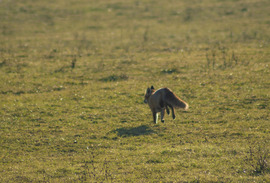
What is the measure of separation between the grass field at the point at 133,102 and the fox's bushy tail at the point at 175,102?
1.68 metres

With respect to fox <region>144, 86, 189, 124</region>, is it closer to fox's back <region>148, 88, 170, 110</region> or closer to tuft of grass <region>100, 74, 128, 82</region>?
fox's back <region>148, 88, 170, 110</region>

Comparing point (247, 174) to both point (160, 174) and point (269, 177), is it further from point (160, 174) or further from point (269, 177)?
point (160, 174)

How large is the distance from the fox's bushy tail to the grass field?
5.50 feet

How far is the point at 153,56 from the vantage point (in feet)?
121

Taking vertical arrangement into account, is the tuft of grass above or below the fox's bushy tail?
below

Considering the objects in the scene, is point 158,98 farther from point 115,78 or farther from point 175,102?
point 115,78

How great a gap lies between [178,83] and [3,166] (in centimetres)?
1556

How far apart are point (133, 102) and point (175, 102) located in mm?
6798

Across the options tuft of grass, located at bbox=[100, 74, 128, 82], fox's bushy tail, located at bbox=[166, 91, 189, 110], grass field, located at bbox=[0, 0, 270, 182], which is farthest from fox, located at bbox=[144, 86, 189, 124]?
tuft of grass, located at bbox=[100, 74, 128, 82]

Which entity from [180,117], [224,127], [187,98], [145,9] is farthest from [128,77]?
[145,9]

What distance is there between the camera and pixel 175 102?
16500 millimetres

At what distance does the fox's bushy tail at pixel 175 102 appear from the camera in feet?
53.4

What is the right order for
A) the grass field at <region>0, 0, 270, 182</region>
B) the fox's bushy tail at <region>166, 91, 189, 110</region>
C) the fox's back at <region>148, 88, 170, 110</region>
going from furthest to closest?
the fox's back at <region>148, 88, 170, 110</region>, the fox's bushy tail at <region>166, 91, 189, 110</region>, the grass field at <region>0, 0, 270, 182</region>

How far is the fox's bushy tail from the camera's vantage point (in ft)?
53.4
